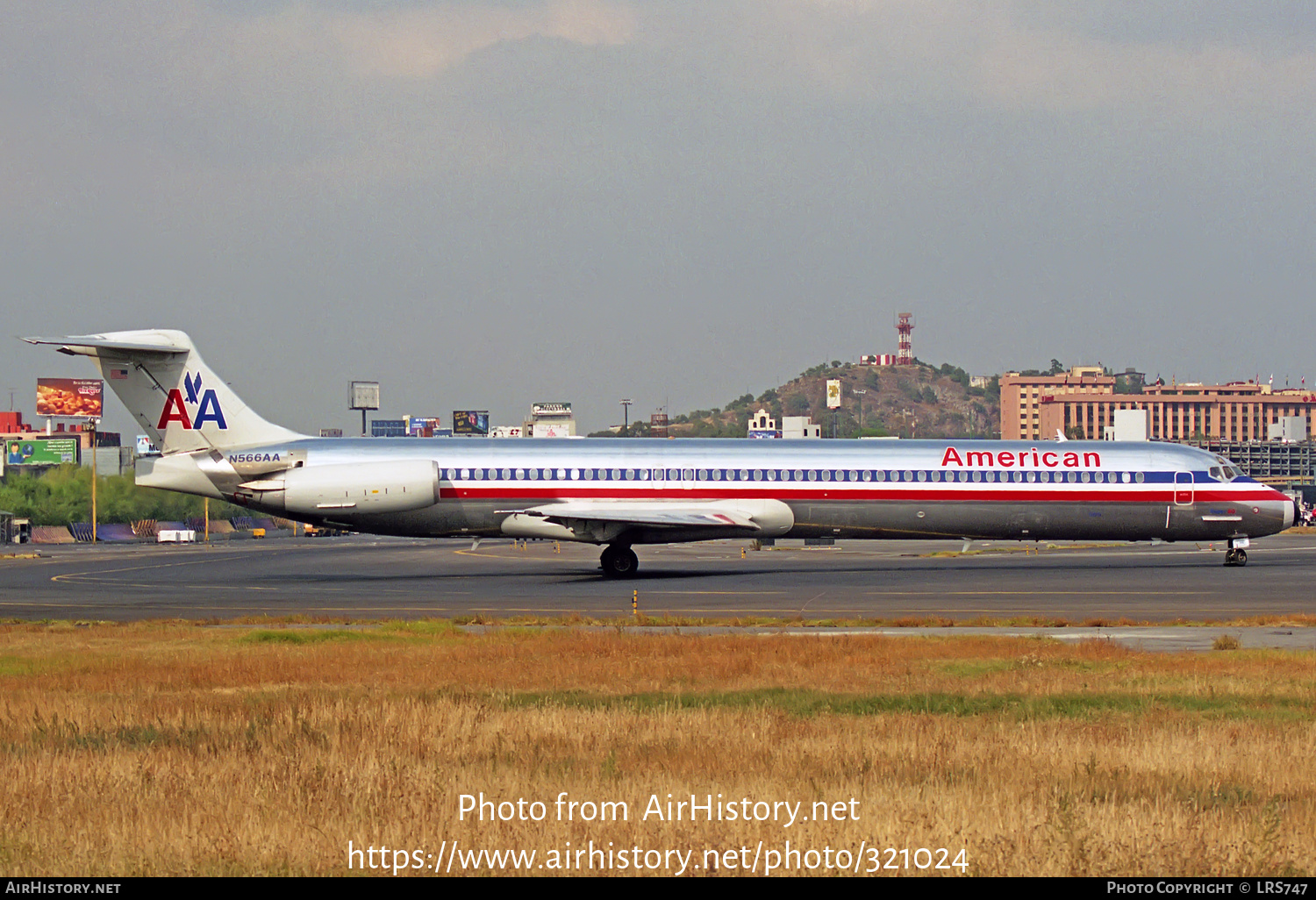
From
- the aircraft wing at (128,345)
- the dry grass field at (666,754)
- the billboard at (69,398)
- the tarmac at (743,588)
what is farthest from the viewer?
the billboard at (69,398)

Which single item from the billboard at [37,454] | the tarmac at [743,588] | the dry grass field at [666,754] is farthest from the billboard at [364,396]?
the dry grass field at [666,754]

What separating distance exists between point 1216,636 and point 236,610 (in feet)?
68.7

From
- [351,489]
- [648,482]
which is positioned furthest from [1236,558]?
[351,489]

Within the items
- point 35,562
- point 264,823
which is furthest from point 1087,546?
point 264,823

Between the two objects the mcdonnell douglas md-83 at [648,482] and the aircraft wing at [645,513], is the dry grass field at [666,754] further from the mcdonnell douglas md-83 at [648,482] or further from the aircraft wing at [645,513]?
the mcdonnell douglas md-83 at [648,482]

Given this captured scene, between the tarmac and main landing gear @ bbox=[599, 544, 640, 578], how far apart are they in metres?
0.55

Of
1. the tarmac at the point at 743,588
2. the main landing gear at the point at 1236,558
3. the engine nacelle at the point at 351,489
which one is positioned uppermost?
the engine nacelle at the point at 351,489

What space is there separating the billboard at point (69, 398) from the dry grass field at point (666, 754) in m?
175

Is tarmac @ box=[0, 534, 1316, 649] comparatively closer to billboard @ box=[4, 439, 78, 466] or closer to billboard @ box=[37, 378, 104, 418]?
billboard @ box=[4, 439, 78, 466]

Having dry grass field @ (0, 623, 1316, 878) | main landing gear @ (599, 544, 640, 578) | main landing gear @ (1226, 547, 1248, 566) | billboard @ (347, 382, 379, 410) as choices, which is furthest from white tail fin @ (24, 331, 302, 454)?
billboard @ (347, 382, 379, 410)

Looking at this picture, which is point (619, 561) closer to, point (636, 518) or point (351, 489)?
point (636, 518)

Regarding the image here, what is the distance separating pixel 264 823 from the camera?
9.52 metres

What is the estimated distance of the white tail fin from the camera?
41375 mm

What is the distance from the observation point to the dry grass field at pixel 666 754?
29.1 ft
